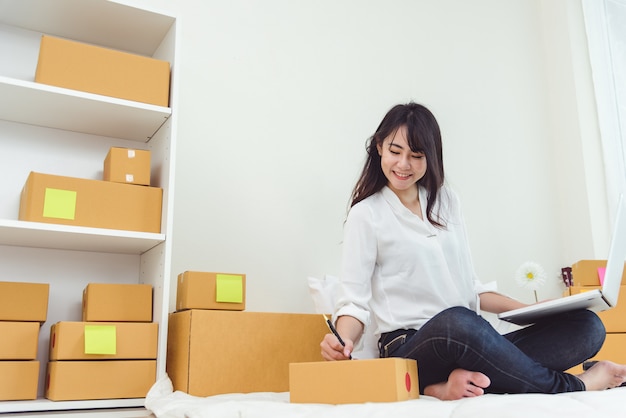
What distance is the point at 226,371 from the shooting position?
1588 mm

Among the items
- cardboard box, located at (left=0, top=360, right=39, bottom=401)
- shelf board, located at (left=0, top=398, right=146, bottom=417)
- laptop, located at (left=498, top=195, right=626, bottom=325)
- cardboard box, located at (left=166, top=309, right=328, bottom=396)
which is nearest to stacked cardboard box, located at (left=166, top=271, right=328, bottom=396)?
cardboard box, located at (left=166, top=309, right=328, bottom=396)

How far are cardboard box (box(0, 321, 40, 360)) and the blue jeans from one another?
88 centimetres

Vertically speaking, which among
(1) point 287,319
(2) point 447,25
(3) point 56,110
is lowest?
(1) point 287,319

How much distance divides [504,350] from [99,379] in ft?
3.20

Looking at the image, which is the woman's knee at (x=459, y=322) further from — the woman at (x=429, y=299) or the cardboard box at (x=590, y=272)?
the cardboard box at (x=590, y=272)

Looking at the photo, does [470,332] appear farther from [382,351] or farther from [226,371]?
[226,371]

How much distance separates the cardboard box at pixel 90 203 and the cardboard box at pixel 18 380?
1.17ft

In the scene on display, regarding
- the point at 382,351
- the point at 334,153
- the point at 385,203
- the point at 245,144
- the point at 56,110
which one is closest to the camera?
the point at 382,351

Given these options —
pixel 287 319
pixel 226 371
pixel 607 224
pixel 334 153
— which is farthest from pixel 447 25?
pixel 226 371

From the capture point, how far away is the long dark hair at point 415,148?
62.2 inches

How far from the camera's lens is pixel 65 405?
1.49 metres

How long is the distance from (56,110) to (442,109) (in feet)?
5.11

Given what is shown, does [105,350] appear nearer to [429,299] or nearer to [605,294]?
[429,299]

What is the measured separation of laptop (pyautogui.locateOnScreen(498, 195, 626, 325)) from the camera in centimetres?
121
